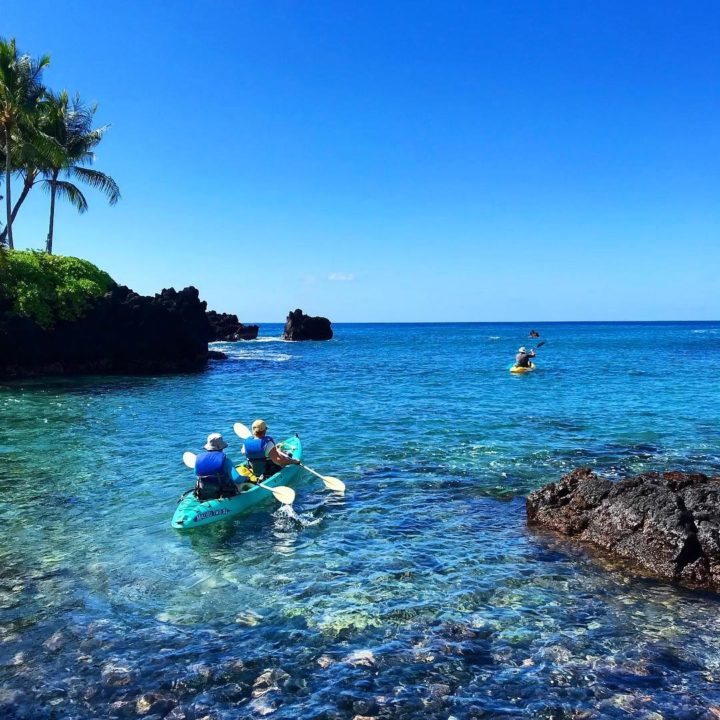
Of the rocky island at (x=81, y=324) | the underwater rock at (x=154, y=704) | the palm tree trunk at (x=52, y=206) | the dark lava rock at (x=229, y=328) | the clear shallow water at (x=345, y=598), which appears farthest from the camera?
the dark lava rock at (x=229, y=328)

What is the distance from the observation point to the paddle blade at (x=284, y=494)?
41.8 ft

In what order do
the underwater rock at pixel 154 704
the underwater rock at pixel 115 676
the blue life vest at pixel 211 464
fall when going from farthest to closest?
1. the blue life vest at pixel 211 464
2. the underwater rock at pixel 115 676
3. the underwater rock at pixel 154 704

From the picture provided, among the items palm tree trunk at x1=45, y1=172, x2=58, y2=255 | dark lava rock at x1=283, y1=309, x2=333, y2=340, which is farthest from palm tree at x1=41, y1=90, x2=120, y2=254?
dark lava rock at x1=283, y1=309, x2=333, y2=340

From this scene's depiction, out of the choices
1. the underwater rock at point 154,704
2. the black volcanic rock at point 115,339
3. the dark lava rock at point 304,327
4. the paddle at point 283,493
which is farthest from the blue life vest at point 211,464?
the dark lava rock at point 304,327

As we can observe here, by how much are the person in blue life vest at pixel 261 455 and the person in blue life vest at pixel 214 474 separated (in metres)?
1.60

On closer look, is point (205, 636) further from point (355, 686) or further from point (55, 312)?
point (55, 312)

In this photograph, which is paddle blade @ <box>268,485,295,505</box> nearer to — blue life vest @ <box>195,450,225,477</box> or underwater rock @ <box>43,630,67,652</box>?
blue life vest @ <box>195,450,225,477</box>

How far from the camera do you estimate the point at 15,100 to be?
127 feet

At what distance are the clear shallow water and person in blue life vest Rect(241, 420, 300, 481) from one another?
3.82 feet

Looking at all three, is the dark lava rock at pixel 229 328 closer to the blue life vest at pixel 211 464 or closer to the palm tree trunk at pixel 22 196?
the palm tree trunk at pixel 22 196

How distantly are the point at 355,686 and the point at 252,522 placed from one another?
6.28 meters

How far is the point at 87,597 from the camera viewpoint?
28.5 feet

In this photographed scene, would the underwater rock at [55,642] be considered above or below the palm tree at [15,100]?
below

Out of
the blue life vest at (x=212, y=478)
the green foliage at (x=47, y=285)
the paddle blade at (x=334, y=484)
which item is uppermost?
the green foliage at (x=47, y=285)
